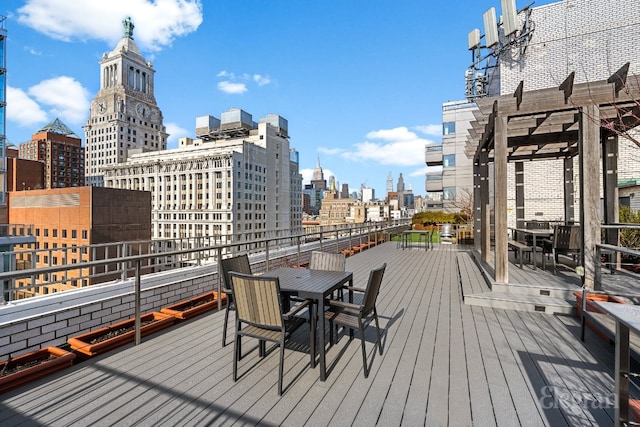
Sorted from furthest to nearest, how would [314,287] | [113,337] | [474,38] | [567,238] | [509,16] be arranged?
[474,38] < [509,16] < [567,238] < [113,337] < [314,287]

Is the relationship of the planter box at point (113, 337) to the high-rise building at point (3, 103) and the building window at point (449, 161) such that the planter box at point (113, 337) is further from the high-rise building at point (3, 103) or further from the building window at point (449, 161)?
the building window at point (449, 161)

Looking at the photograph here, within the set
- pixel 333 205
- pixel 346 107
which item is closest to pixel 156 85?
pixel 333 205

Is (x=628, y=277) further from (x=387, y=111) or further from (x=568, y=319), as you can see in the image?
(x=387, y=111)

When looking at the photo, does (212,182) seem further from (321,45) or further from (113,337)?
(113,337)

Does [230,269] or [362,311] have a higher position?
[230,269]

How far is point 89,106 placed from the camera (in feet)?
285

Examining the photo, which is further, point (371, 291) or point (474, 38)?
point (474, 38)

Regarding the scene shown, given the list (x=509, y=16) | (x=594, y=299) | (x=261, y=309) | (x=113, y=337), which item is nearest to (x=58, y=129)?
(x=509, y=16)

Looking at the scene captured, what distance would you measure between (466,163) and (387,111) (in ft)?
32.4

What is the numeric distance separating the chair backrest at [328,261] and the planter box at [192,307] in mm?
1610

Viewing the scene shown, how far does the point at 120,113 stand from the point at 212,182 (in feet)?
132

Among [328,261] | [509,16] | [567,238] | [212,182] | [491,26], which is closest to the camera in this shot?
[328,261]

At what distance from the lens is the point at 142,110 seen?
8725cm

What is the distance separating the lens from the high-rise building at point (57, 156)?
96.2 metres
